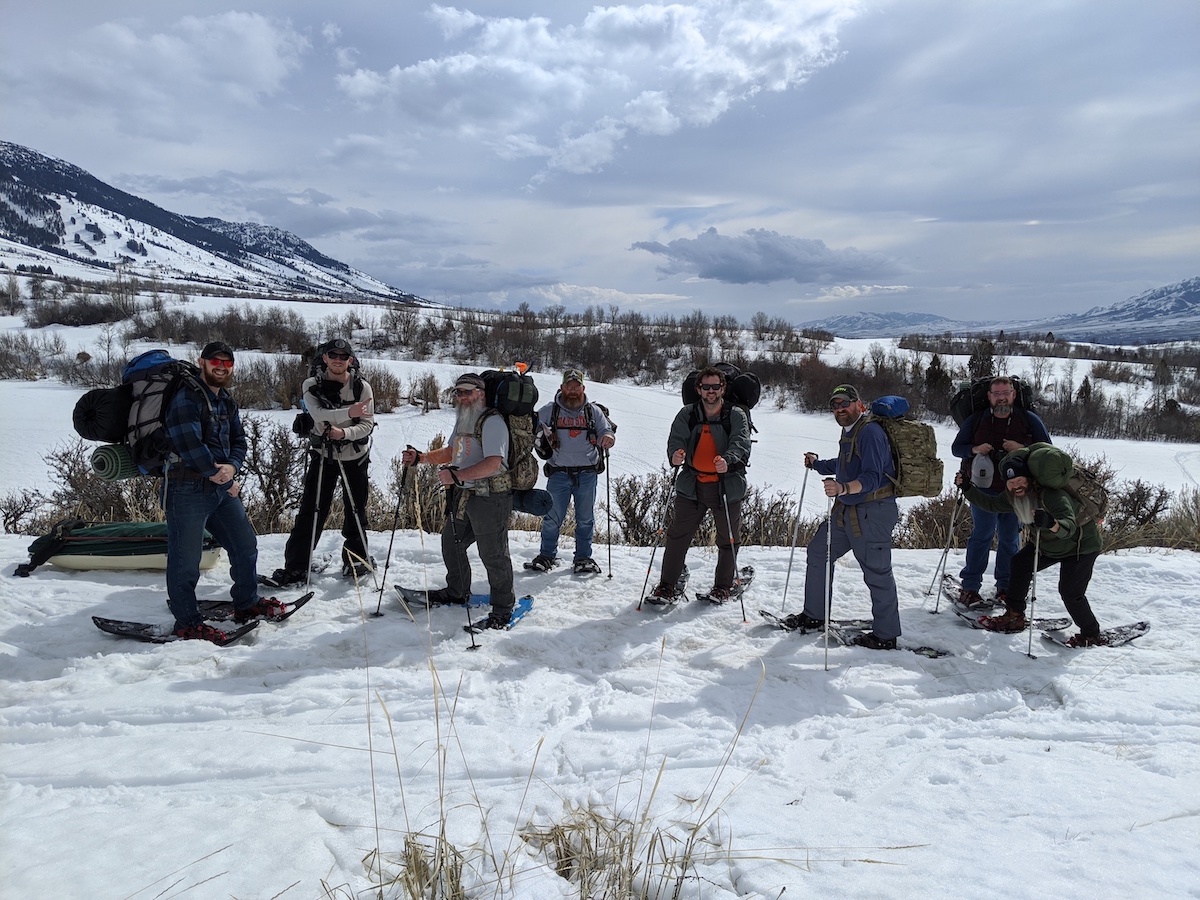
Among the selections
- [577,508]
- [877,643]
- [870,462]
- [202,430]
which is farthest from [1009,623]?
[202,430]

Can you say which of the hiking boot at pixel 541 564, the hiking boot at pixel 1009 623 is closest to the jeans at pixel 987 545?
the hiking boot at pixel 1009 623

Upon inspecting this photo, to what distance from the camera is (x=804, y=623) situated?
16.8 feet

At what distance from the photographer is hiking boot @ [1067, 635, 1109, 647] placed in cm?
478

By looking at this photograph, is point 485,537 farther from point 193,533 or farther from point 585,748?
point 193,533

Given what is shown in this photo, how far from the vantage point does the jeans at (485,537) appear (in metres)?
4.69

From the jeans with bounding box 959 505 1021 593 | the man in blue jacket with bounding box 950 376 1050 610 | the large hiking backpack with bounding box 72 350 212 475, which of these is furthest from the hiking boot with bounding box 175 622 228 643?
the jeans with bounding box 959 505 1021 593

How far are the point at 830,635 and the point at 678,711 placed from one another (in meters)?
1.82

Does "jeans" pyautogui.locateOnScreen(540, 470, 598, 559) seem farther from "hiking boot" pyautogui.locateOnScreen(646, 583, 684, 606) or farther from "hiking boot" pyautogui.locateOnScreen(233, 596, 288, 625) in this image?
"hiking boot" pyautogui.locateOnScreen(233, 596, 288, 625)

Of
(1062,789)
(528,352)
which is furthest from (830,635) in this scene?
(528,352)

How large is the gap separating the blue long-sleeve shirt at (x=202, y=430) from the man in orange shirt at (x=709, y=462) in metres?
3.44

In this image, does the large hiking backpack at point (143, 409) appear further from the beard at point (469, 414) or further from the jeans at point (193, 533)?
the beard at point (469, 414)

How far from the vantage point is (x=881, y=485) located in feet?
15.0

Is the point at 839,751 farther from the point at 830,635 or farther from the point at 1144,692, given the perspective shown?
the point at 1144,692

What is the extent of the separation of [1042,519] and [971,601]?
128 centimetres
